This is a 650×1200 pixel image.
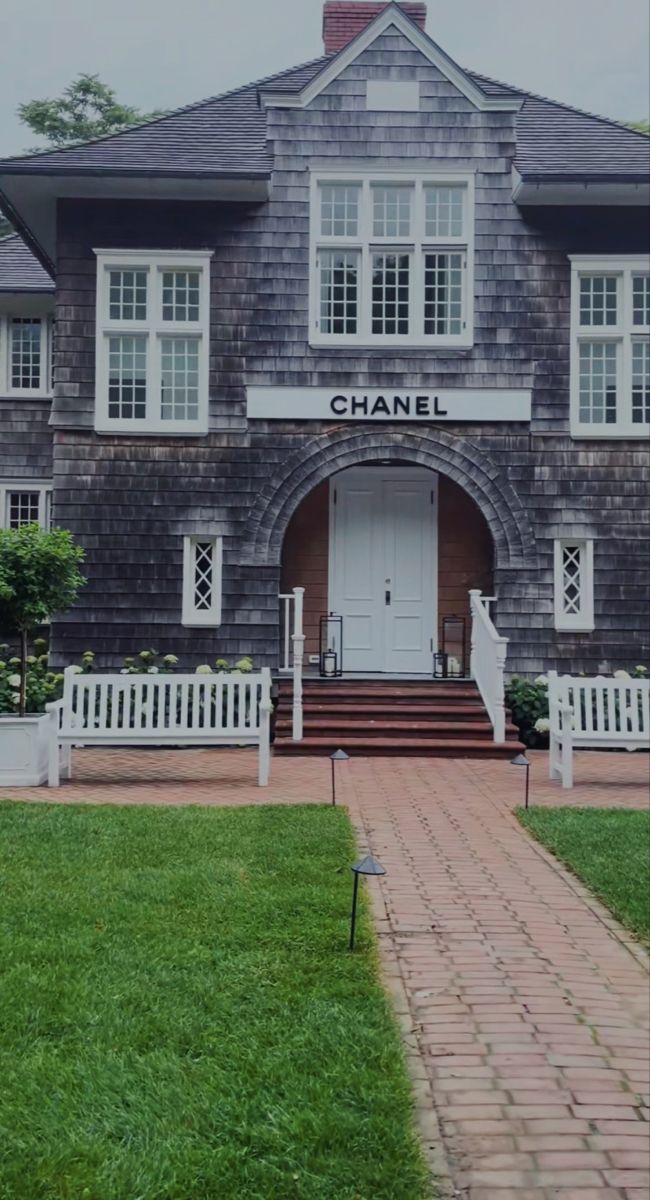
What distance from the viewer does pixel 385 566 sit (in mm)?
13398

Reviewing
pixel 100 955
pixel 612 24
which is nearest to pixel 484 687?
pixel 100 955

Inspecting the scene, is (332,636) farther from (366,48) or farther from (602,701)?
(366,48)

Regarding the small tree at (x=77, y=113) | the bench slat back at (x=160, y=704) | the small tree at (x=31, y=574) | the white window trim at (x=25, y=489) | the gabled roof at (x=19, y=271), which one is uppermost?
the small tree at (x=77, y=113)

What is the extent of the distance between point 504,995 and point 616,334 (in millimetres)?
10296

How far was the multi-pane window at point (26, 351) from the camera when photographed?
16016mm

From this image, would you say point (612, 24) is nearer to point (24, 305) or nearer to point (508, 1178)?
point (24, 305)

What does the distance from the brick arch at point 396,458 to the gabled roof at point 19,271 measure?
229 inches

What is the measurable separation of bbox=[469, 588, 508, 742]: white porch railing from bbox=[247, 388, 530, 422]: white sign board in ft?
7.64

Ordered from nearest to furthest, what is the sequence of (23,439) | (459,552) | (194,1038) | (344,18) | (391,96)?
(194,1038) < (391,96) < (459,552) < (344,18) < (23,439)

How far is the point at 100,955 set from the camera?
4.16 metres

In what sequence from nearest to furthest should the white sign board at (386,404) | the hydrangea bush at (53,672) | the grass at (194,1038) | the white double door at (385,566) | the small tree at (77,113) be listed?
the grass at (194,1038)
the hydrangea bush at (53,672)
the white sign board at (386,404)
the white double door at (385,566)
the small tree at (77,113)

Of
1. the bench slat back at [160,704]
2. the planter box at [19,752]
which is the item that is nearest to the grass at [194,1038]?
the planter box at [19,752]

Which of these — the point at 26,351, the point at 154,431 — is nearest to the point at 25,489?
the point at 26,351

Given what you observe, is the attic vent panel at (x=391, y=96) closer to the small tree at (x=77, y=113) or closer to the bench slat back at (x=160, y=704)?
the bench slat back at (x=160, y=704)
